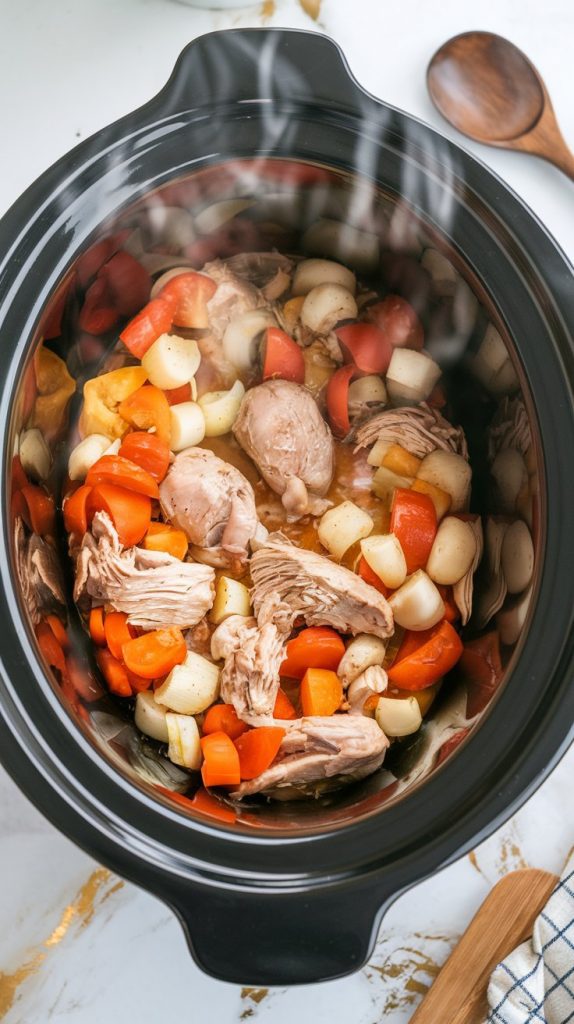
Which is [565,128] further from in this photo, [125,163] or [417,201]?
[125,163]

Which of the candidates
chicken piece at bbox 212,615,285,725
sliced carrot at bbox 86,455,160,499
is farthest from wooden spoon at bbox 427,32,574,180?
chicken piece at bbox 212,615,285,725

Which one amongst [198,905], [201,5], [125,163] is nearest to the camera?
[198,905]

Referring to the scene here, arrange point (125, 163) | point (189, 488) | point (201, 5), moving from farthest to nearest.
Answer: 1. point (201, 5)
2. point (189, 488)
3. point (125, 163)

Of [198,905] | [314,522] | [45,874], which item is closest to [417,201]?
[314,522]

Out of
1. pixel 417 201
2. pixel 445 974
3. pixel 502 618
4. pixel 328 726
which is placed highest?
pixel 417 201

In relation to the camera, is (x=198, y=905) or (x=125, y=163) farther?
(x=125, y=163)

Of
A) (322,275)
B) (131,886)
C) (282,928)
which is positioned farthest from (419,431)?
(131,886)

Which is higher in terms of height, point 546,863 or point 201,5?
point 201,5
